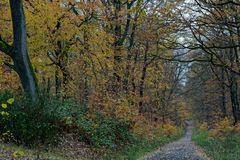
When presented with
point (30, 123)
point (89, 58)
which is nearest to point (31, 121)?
point (30, 123)

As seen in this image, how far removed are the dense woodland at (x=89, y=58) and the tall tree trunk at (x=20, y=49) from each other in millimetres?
41

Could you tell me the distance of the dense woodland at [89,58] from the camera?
44.4 ft

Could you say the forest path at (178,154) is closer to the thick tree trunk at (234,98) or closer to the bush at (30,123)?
the bush at (30,123)

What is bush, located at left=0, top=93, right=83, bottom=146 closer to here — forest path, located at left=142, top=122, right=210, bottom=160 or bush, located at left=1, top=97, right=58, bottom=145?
bush, located at left=1, top=97, right=58, bottom=145

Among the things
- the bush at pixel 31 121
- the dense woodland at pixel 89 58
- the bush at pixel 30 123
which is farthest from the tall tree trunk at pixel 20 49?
the bush at pixel 30 123

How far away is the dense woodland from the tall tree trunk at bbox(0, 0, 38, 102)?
41mm

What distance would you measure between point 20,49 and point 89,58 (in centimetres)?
653

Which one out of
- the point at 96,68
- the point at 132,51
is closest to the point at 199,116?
the point at 132,51

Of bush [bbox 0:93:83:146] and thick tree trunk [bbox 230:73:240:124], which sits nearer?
bush [bbox 0:93:83:146]

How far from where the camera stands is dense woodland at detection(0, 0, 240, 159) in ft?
44.4

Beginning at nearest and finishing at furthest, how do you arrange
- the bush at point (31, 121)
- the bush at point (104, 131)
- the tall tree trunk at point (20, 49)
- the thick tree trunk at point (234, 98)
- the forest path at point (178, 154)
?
the bush at point (31, 121), the forest path at point (178, 154), the tall tree trunk at point (20, 49), the bush at point (104, 131), the thick tree trunk at point (234, 98)

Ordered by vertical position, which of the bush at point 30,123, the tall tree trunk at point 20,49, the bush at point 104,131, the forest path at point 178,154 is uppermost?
the tall tree trunk at point 20,49

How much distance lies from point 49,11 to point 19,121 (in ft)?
27.0

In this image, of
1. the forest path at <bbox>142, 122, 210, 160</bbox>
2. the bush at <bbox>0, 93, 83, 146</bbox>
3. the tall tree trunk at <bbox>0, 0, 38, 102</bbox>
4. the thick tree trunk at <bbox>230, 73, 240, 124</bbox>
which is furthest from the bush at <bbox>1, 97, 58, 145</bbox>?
the thick tree trunk at <bbox>230, 73, 240, 124</bbox>
